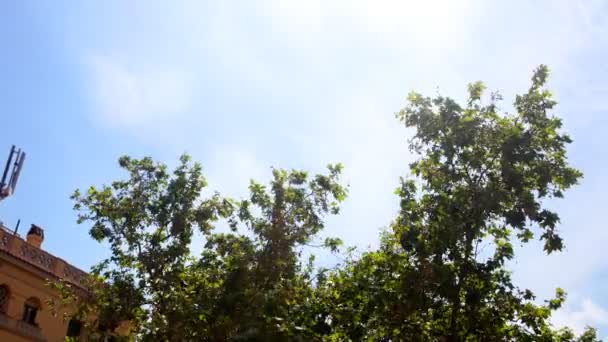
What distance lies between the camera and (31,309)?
2669 centimetres

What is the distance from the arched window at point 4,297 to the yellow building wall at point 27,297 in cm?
12

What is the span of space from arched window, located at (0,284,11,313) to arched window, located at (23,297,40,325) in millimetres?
838

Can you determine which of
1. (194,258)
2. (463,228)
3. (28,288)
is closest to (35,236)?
(28,288)

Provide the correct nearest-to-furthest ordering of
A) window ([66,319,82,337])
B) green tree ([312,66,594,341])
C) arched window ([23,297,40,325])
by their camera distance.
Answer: green tree ([312,66,594,341]), arched window ([23,297,40,325]), window ([66,319,82,337])

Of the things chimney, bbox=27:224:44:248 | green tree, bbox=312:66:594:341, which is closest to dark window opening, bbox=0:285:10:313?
chimney, bbox=27:224:44:248

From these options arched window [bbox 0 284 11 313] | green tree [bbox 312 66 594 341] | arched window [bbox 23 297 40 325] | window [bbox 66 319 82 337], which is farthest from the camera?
window [bbox 66 319 82 337]

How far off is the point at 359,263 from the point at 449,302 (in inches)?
110

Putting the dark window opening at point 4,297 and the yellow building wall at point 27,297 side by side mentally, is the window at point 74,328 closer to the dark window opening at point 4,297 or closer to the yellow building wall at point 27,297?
the yellow building wall at point 27,297

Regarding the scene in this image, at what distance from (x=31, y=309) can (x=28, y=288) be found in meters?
0.99

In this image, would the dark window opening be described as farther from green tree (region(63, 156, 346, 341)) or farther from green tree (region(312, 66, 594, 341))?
green tree (region(312, 66, 594, 341))

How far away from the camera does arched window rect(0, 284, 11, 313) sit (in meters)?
25.4

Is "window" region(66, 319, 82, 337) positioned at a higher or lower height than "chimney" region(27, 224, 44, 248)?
lower

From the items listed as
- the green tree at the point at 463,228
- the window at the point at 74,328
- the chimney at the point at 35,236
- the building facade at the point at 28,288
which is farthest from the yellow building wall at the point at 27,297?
the green tree at the point at 463,228

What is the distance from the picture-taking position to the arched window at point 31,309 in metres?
26.3
